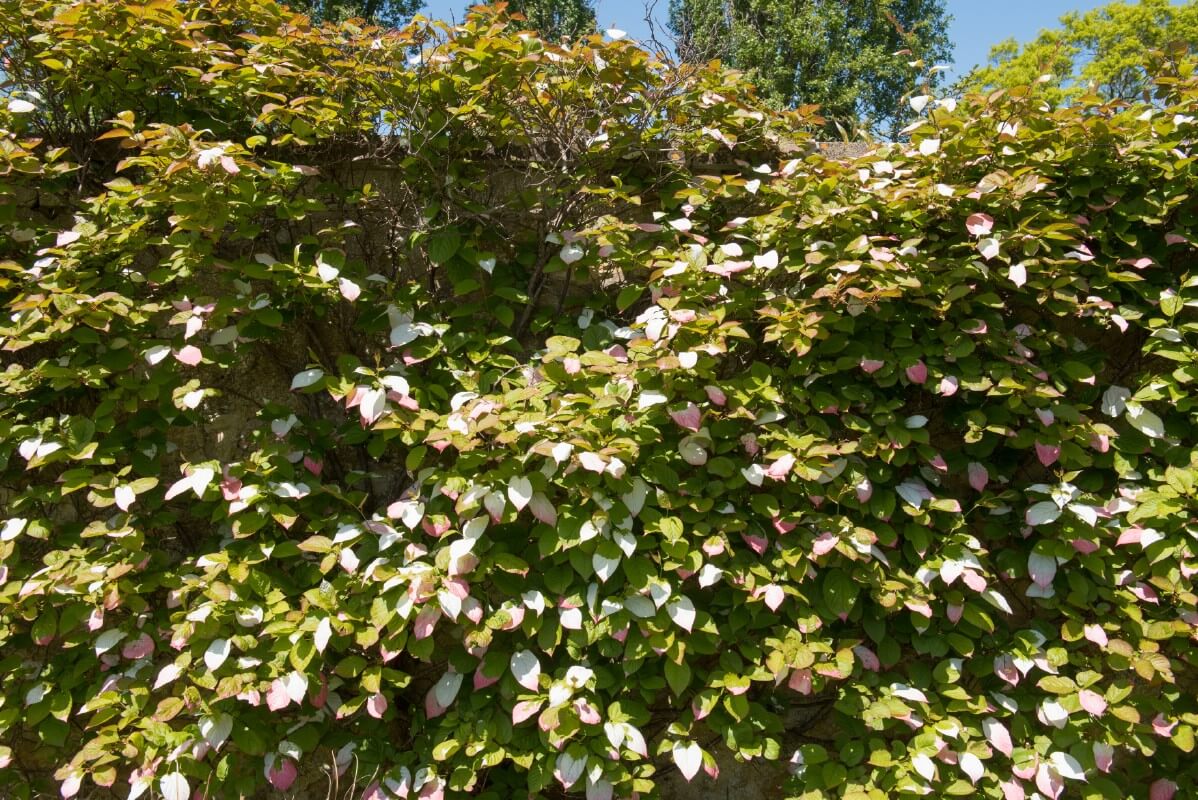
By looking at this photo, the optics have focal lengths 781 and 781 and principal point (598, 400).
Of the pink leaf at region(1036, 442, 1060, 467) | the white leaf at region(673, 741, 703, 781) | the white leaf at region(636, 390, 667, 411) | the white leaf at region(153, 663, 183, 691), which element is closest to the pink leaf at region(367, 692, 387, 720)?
the white leaf at region(153, 663, 183, 691)

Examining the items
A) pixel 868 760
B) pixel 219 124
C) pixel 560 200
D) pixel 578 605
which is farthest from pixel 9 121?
pixel 868 760

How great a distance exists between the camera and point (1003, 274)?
1.95 m

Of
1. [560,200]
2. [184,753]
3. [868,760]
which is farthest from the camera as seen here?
[560,200]

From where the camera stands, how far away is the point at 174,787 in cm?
172

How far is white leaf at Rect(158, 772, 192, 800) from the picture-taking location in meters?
1.71

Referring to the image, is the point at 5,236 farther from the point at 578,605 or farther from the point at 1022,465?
the point at 1022,465

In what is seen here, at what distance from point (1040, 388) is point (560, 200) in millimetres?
1328

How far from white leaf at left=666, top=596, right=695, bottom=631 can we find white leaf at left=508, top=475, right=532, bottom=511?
407 mm

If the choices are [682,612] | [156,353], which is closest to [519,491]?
[682,612]

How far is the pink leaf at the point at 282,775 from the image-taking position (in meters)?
1.82

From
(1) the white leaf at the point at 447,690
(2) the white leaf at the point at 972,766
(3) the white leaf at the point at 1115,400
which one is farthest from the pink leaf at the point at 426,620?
(3) the white leaf at the point at 1115,400

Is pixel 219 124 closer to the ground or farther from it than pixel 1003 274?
closer to the ground

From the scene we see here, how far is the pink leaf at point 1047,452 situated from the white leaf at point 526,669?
133 centimetres

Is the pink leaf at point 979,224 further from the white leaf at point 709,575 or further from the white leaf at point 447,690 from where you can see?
the white leaf at point 447,690
